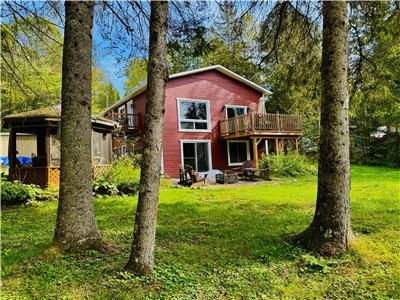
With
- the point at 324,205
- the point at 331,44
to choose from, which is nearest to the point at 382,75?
the point at 331,44

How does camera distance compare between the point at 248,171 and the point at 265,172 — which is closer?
the point at 265,172

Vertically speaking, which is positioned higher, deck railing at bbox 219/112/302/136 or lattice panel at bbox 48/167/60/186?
deck railing at bbox 219/112/302/136

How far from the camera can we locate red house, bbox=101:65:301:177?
611 inches

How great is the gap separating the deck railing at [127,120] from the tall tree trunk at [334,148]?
569 inches

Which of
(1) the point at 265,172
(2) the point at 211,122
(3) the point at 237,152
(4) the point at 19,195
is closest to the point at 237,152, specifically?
(3) the point at 237,152

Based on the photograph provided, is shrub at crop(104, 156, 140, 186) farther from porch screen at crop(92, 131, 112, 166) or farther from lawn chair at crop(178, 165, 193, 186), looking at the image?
lawn chair at crop(178, 165, 193, 186)

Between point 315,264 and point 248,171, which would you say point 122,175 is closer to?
point 248,171

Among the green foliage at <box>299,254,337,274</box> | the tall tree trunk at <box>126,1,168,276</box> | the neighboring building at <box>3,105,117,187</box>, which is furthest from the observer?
the neighboring building at <box>3,105,117,187</box>

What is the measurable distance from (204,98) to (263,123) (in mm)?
3694

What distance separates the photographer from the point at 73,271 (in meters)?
3.10

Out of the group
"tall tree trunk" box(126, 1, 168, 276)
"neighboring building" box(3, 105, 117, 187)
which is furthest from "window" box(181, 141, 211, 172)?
"tall tree trunk" box(126, 1, 168, 276)

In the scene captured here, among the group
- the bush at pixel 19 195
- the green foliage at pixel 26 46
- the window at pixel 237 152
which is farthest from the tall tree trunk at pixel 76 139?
the window at pixel 237 152

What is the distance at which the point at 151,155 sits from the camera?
3096mm

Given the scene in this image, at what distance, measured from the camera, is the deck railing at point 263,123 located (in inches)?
593
